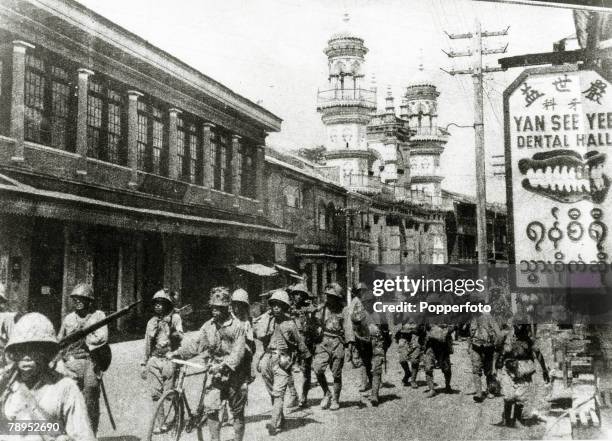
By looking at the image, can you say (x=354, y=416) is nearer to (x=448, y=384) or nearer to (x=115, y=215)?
(x=448, y=384)

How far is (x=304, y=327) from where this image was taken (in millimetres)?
7543

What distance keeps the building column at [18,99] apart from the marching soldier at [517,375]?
5.39 m

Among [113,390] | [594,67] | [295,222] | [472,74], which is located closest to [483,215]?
[472,74]

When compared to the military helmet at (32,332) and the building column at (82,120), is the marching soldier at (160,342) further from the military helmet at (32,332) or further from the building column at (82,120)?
the building column at (82,120)

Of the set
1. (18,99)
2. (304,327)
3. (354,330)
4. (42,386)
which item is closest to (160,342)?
(354,330)

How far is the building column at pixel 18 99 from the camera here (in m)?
6.14

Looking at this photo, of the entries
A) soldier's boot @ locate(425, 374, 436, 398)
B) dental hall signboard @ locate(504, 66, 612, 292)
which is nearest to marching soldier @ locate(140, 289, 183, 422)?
dental hall signboard @ locate(504, 66, 612, 292)

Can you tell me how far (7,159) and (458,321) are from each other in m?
5.23

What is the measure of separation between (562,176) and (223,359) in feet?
9.72

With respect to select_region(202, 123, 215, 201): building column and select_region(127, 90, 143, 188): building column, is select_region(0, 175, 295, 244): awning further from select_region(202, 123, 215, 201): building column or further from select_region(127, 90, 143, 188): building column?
select_region(127, 90, 143, 188): building column

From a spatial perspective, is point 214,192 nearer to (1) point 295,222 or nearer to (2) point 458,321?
(1) point 295,222

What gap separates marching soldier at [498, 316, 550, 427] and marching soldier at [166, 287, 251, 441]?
8.06ft

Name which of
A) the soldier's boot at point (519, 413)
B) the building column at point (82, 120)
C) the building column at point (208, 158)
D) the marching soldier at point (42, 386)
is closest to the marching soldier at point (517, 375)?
the soldier's boot at point (519, 413)

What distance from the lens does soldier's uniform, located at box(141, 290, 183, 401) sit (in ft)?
16.5
